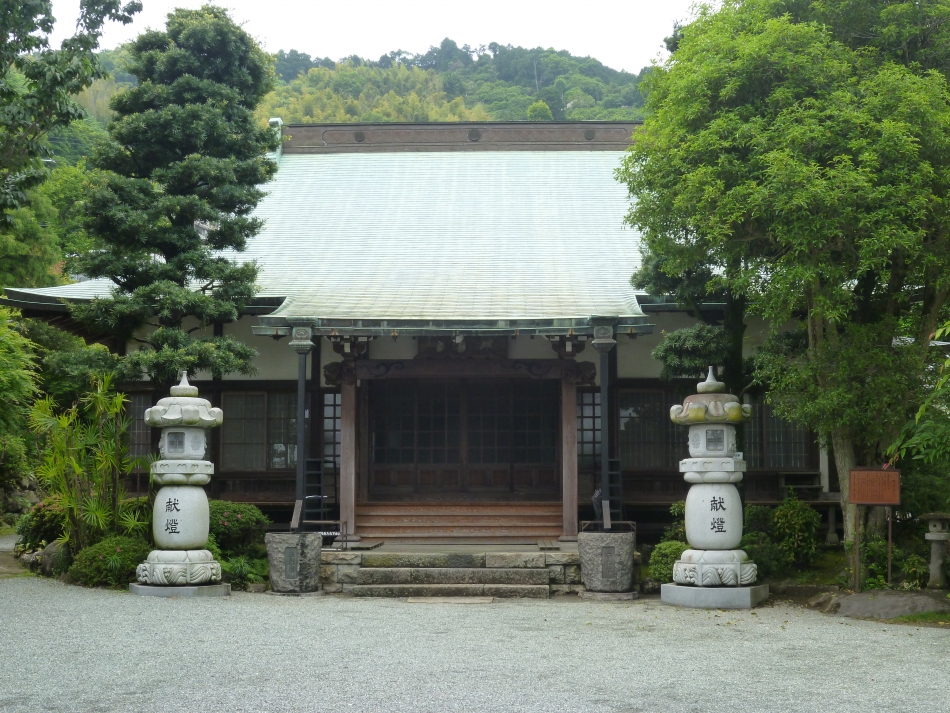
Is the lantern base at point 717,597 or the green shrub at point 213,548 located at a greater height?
the green shrub at point 213,548

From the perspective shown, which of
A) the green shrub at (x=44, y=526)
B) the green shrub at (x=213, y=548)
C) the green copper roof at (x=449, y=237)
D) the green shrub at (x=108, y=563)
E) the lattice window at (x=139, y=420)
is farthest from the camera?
the lattice window at (x=139, y=420)

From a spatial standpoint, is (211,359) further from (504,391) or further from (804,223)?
(804,223)

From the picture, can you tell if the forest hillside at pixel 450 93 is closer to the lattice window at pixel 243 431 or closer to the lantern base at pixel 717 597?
the lattice window at pixel 243 431

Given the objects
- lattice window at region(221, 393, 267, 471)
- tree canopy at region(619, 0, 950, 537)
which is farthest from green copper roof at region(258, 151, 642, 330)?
tree canopy at region(619, 0, 950, 537)

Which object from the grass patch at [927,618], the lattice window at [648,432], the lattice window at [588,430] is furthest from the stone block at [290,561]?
the grass patch at [927,618]

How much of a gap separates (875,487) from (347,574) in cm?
647

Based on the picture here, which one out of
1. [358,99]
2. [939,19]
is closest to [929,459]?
[939,19]

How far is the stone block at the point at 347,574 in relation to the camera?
1264 cm

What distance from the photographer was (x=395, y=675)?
7590 millimetres

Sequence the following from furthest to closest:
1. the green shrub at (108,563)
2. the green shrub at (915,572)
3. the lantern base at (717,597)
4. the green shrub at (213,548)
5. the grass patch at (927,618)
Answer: the green shrub at (213,548) → the green shrub at (108,563) → the lantern base at (717,597) → the green shrub at (915,572) → the grass patch at (927,618)

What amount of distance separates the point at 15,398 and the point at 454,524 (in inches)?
277

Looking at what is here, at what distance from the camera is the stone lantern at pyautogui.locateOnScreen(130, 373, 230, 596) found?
11.8 m

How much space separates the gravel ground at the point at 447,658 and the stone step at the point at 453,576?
90cm

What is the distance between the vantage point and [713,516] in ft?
38.5
